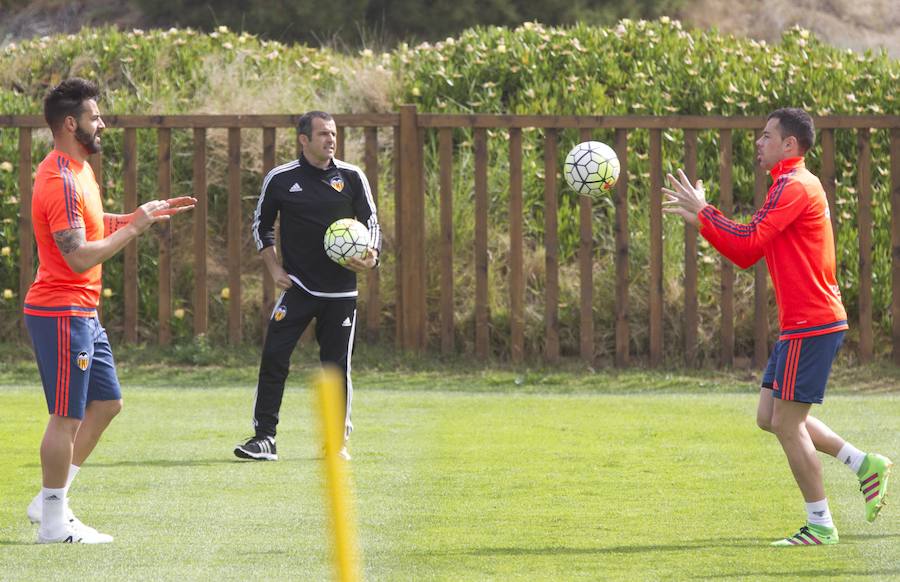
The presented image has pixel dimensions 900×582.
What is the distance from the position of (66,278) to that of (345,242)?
260 centimetres

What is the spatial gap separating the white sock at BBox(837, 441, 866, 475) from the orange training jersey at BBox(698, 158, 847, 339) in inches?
24.6

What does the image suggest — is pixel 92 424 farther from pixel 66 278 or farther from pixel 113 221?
pixel 113 221

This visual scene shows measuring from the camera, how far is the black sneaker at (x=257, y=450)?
8914 mm

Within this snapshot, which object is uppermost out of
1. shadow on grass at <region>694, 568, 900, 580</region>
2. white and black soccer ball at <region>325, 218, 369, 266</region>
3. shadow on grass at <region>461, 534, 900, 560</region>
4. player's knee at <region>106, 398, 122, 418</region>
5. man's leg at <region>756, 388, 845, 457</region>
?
white and black soccer ball at <region>325, 218, 369, 266</region>

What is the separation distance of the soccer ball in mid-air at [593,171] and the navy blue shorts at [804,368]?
2182mm

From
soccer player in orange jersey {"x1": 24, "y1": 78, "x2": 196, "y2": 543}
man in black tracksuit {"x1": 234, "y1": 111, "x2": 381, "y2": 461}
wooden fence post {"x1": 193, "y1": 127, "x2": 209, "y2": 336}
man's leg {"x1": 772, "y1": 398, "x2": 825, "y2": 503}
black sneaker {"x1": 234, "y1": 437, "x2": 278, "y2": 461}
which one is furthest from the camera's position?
wooden fence post {"x1": 193, "y1": 127, "x2": 209, "y2": 336}

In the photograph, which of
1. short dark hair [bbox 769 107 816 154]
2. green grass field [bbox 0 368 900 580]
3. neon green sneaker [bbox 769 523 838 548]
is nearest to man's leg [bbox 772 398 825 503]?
neon green sneaker [bbox 769 523 838 548]

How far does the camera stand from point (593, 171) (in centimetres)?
859

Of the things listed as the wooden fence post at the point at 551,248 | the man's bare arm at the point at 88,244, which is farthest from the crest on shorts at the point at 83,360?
the wooden fence post at the point at 551,248

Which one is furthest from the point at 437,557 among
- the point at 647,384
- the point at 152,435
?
the point at 647,384

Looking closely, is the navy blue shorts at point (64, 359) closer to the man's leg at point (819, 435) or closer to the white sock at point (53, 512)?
the white sock at point (53, 512)

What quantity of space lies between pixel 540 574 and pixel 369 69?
1069 cm

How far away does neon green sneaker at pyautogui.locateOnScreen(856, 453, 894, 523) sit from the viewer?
22.0 ft

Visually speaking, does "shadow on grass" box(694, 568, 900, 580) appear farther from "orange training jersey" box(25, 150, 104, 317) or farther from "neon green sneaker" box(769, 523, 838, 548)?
"orange training jersey" box(25, 150, 104, 317)
